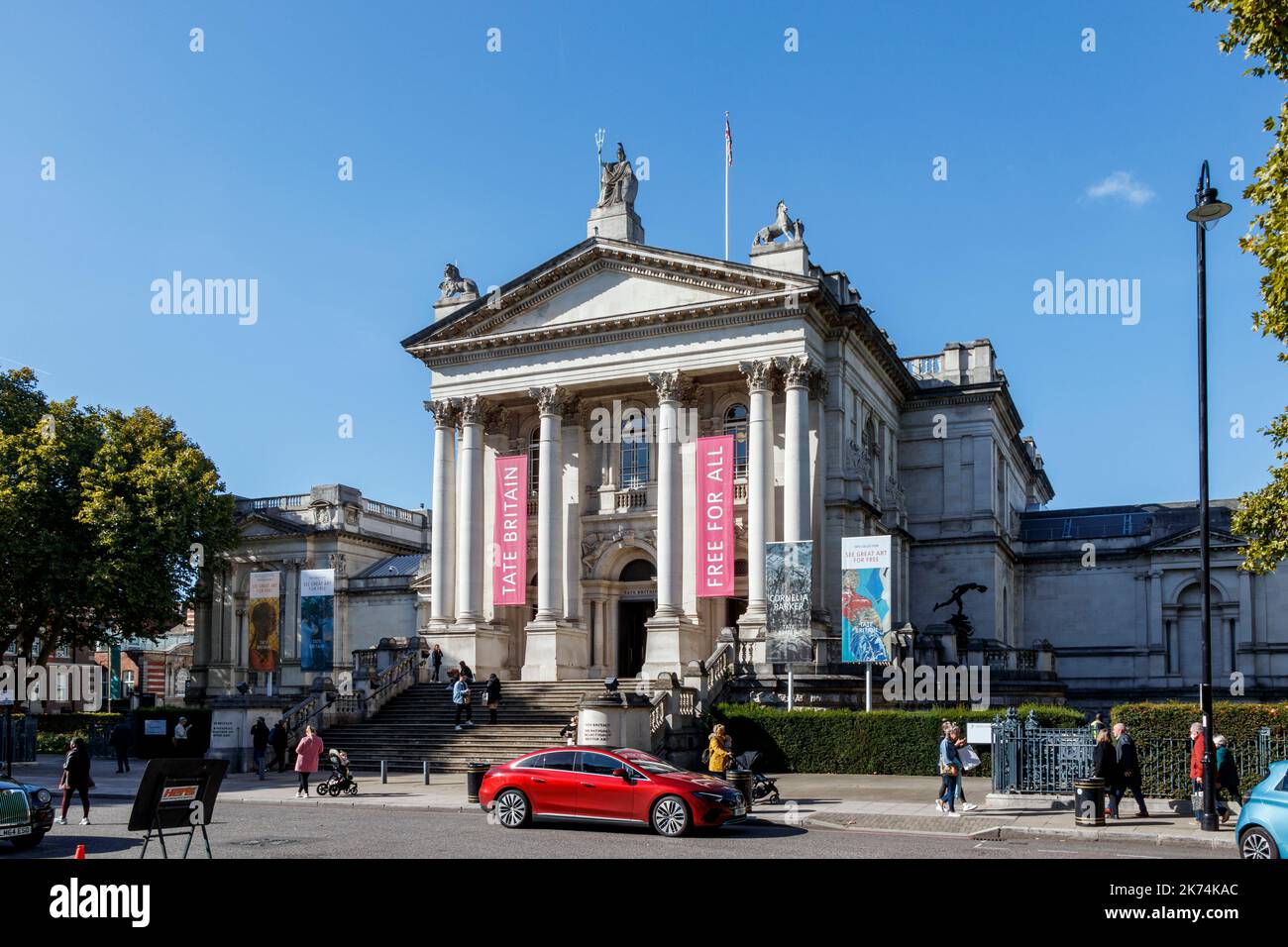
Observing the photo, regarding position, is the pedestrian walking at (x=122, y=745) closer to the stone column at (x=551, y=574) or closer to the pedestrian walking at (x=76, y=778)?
the stone column at (x=551, y=574)

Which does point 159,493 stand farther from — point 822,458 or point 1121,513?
point 1121,513

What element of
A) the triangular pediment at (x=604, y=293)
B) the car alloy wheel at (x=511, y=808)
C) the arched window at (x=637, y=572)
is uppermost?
the triangular pediment at (x=604, y=293)

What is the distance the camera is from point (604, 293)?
145 feet

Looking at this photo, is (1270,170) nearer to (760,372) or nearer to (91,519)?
(760,372)

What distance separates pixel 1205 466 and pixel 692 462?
23.0 meters

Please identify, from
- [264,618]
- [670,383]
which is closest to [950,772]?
[670,383]

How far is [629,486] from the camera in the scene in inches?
1801

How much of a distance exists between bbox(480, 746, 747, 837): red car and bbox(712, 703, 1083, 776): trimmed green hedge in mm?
12187

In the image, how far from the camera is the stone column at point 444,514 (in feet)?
151

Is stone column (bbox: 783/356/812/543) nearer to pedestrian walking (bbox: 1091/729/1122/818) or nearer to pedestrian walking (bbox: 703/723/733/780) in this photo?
pedestrian walking (bbox: 703/723/733/780)

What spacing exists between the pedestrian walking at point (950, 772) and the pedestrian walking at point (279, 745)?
18.9 meters

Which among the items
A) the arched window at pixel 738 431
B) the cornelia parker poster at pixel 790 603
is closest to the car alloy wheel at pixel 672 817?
the cornelia parker poster at pixel 790 603

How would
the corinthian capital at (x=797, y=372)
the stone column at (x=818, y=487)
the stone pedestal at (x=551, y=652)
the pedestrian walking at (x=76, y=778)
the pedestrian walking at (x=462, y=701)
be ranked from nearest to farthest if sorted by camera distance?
the pedestrian walking at (x=76, y=778) → the pedestrian walking at (x=462, y=701) → the corinthian capital at (x=797, y=372) → the stone column at (x=818, y=487) → the stone pedestal at (x=551, y=652)

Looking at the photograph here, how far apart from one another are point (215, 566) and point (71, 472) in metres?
7.60
